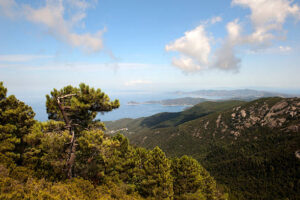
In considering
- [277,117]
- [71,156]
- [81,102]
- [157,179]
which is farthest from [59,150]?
[277,117]

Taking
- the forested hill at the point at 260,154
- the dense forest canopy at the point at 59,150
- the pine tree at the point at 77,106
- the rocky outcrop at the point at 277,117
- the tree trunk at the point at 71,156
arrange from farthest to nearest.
Answer: 1. the rocky outcrop at the point at 277,117
2. the forested hill at the point at 260,154
3. the pine tree at the point at 77,106
4. the tree trunk at the point at 71,156
5. the dense forest canopy at the point at 59,150

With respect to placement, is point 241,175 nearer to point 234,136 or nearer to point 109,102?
point 234,136

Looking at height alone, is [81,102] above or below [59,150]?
above

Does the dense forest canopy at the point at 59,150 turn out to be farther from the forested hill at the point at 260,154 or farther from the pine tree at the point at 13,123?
the forested hill at the point at 260,154

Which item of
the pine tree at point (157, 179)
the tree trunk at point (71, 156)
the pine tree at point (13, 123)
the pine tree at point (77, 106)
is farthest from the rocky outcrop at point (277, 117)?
the pine tree at point (13, 123)

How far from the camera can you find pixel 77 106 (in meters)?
11.6

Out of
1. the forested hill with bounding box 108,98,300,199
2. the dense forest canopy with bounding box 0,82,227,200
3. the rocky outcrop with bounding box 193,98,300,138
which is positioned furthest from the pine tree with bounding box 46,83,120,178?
the rocky outcrop with bounding box 193,98,300,138

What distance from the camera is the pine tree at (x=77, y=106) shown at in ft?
36.7

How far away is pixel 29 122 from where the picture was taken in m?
14.9

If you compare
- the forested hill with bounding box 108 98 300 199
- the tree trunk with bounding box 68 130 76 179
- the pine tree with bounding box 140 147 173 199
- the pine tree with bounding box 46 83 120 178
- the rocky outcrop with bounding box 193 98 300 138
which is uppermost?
the pine tree with bounding box 46 83 120 178

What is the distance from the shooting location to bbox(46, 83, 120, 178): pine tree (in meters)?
11.2

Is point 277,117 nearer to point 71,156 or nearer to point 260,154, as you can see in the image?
point 260,154

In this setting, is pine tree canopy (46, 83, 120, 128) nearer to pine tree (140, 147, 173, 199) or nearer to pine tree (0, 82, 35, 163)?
pine tree (0, 82, 35, 163)

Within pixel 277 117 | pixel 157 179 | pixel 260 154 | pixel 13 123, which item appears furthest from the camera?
pixel 277 117
